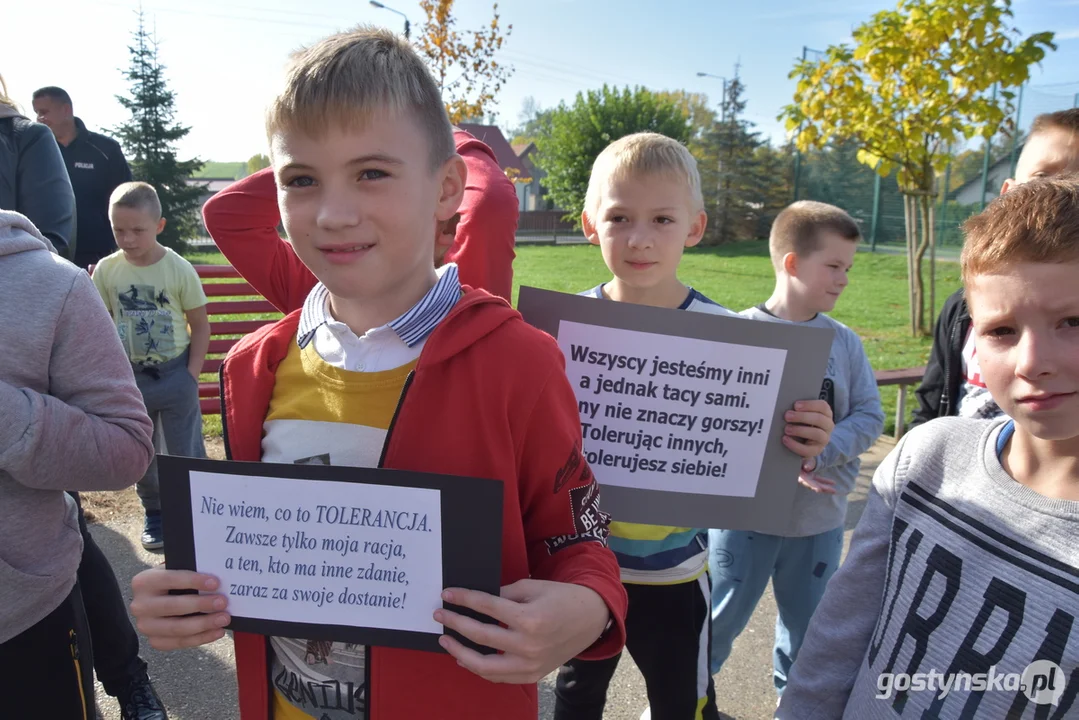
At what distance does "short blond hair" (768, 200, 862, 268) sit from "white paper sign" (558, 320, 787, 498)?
119 cm

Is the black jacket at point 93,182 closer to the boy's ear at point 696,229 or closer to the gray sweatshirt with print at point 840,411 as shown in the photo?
the boy's ear at point 696,229

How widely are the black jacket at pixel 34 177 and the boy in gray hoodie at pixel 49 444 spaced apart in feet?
4.78

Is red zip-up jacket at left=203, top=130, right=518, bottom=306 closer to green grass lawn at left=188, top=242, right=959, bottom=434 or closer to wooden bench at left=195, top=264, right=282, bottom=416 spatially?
green grass lawn at left=188, top=242, right=959, bottom=434

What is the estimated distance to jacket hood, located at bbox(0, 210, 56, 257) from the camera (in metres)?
1.54

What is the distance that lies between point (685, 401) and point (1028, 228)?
32.0 inches

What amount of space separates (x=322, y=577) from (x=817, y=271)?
2.17m

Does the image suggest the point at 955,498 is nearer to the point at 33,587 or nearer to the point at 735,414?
the point at 735,414

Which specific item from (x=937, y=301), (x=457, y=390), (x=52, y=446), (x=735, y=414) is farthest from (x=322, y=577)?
(x=937, y=301)

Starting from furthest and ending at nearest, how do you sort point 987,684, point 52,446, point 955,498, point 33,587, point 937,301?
point 937,301
point 33,587
point 52,446
point 955,498
point 987,684

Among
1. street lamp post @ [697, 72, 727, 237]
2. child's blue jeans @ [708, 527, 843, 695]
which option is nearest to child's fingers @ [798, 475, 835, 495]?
child's blue jeans @ [708, 527, 843, 695]

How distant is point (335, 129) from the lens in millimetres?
1225

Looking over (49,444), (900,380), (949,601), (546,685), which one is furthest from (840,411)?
(900,380)

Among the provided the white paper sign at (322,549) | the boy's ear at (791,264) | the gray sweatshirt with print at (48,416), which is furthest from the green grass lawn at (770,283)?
the white paper sign at (322,549)

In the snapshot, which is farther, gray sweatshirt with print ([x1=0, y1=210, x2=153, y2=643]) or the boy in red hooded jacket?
gray sweatshirt with print ([x1=0, y1=210, x2=153, y2=643])
